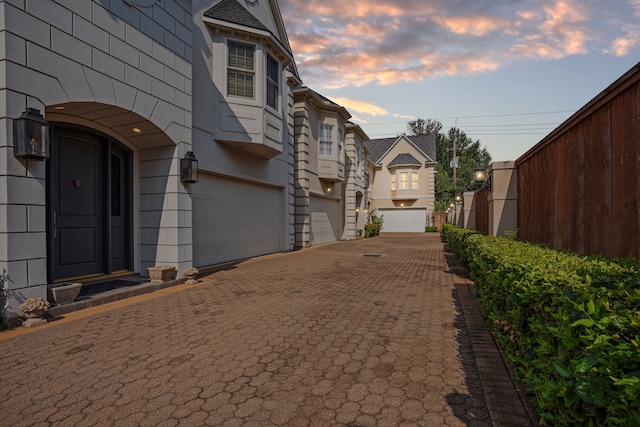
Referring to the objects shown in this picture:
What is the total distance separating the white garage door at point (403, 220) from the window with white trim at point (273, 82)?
23189 mm

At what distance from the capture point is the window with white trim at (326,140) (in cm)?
1658

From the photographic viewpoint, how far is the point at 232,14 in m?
9.33

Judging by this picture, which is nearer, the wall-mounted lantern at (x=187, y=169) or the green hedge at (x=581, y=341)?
the green hedge at (x=581, y=341)

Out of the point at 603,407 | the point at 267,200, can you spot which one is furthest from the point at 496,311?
the point at 267,200

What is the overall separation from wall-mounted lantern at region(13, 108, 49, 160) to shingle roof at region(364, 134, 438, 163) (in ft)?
100

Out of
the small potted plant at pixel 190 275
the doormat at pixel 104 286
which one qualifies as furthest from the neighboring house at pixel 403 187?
the doormat at pixel 104 286

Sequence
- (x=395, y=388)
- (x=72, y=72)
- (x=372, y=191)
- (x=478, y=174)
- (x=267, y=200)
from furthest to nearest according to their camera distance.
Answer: (x=372, y=191) → (x=267, y=200) → (x=478, y=174) → (x=72, y=72) → (x=395, y=388)

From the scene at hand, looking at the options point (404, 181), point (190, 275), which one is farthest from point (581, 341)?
point (404, 181)

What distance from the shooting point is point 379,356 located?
342 cm

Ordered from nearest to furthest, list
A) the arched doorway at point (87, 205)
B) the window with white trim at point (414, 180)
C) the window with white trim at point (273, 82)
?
the arched doorway at point (87, 205), the window with white trim at point (273, 82), the window with white trim at point (414, 180)

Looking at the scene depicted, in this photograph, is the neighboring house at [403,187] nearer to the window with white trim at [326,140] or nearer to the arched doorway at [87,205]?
the window with white trim at [326,140]

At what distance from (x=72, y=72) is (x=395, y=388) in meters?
6.05

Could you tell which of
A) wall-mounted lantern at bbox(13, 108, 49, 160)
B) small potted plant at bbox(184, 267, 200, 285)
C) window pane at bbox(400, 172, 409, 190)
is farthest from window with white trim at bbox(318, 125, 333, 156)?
window pane at bbox(400, 172, 409, 190)

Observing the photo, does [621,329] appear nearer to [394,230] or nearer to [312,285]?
[312,285]
